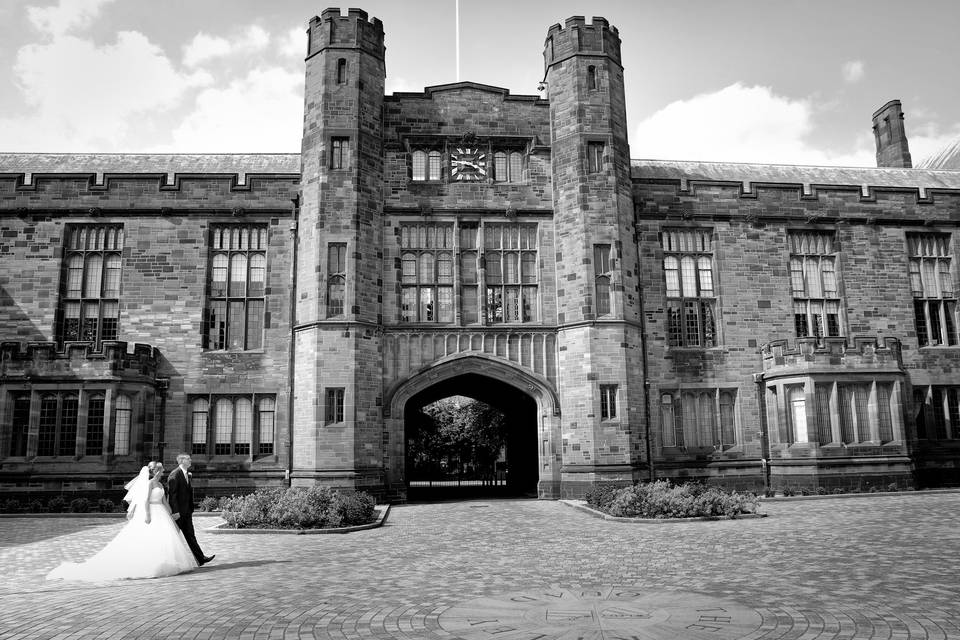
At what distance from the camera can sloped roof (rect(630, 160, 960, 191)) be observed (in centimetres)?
3181

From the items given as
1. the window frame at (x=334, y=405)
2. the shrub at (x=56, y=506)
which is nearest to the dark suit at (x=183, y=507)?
the window frame at (x=334, y=405)

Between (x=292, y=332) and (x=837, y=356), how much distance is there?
687 inches

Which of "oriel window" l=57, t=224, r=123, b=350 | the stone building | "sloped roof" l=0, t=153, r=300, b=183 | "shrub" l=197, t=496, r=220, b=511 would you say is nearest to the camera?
"shrub" l=197, t=496, r=220, b=511

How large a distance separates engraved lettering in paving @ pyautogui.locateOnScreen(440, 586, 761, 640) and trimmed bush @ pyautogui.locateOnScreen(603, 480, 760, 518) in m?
8.59

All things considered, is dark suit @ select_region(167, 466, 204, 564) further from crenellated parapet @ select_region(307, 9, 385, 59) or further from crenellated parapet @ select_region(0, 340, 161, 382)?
crenellated parapet @ select_region(307, 9, 385, 59)

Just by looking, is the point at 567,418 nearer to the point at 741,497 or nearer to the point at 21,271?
the point at 741,497

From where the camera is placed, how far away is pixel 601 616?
750 centimetres

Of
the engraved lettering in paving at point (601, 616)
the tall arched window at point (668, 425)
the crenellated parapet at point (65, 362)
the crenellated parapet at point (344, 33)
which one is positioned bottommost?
the engraved lettering in paving at point (601, 616)

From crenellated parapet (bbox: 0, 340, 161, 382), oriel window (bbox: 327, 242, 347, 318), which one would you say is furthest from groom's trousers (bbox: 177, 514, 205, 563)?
crenellated parapet (bbox: 0, 340, 161, 382)

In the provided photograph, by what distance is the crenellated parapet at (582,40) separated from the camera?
26.0 meters

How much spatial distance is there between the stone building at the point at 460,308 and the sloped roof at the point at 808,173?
4671 millimetres

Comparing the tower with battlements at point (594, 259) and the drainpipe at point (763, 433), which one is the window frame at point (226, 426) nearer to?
the tower with battlements at point (594, 259)

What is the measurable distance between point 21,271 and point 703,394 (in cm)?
2288

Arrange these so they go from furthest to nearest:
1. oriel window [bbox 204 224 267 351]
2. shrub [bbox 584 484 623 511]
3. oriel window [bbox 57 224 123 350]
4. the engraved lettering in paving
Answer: oriel window [bbox 204 224 267 351], oriel window [bbox 57 224 123 350], shrub [bbox 584 484 623 511], the engraved lettering in paving
